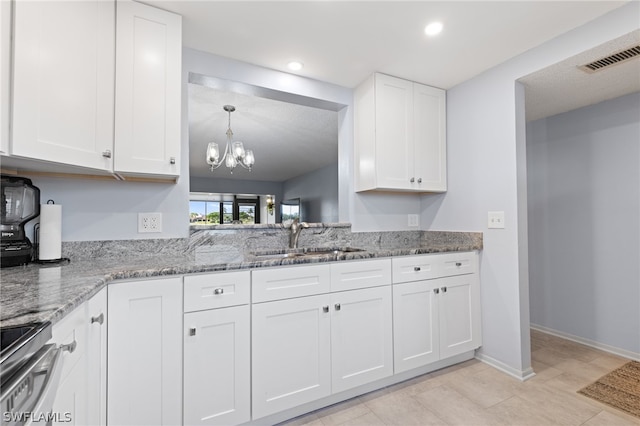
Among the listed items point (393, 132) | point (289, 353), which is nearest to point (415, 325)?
point (289, 353)

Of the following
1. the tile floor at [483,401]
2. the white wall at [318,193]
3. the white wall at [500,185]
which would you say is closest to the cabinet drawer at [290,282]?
the tile floor at [483,401]

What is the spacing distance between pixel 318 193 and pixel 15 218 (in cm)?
559

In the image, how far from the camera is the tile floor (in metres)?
1.63

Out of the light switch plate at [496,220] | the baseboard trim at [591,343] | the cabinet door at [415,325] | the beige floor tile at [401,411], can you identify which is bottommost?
the beige floor tile at [401,411]

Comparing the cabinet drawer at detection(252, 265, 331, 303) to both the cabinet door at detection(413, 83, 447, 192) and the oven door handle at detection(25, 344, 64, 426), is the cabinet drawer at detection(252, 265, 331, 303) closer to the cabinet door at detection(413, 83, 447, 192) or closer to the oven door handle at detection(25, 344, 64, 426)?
the oven door handle at detection(25, 344, 64, 426)

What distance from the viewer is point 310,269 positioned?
1.66m

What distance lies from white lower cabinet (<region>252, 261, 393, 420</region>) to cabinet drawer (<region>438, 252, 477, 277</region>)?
53 cm

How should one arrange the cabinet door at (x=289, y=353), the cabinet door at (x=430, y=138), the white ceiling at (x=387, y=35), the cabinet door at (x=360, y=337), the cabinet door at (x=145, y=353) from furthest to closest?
the cabinet door at (x=430, y=138), the cabinet door at (x=360, y=337), the white ceiling at (x=387, y=35), the cabinet door at (x=289, y=353), the cabinet door at (x=145, y=353)

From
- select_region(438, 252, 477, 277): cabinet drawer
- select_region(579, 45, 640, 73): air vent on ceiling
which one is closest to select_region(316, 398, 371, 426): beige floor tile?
select_region(438, 252, 477, 277): cabinet drawer

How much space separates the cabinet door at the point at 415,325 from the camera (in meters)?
1.94

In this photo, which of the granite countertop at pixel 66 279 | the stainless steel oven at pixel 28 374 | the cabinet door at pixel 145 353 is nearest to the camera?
the stainless steel oven at pixel 28 374

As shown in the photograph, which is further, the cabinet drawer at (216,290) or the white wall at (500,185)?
the white wall at (500,185)

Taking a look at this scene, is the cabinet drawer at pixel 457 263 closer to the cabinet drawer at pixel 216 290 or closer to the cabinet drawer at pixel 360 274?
the cabinet drawer at pixel 360 274

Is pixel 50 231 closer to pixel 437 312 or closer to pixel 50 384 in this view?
pixel 50 384
